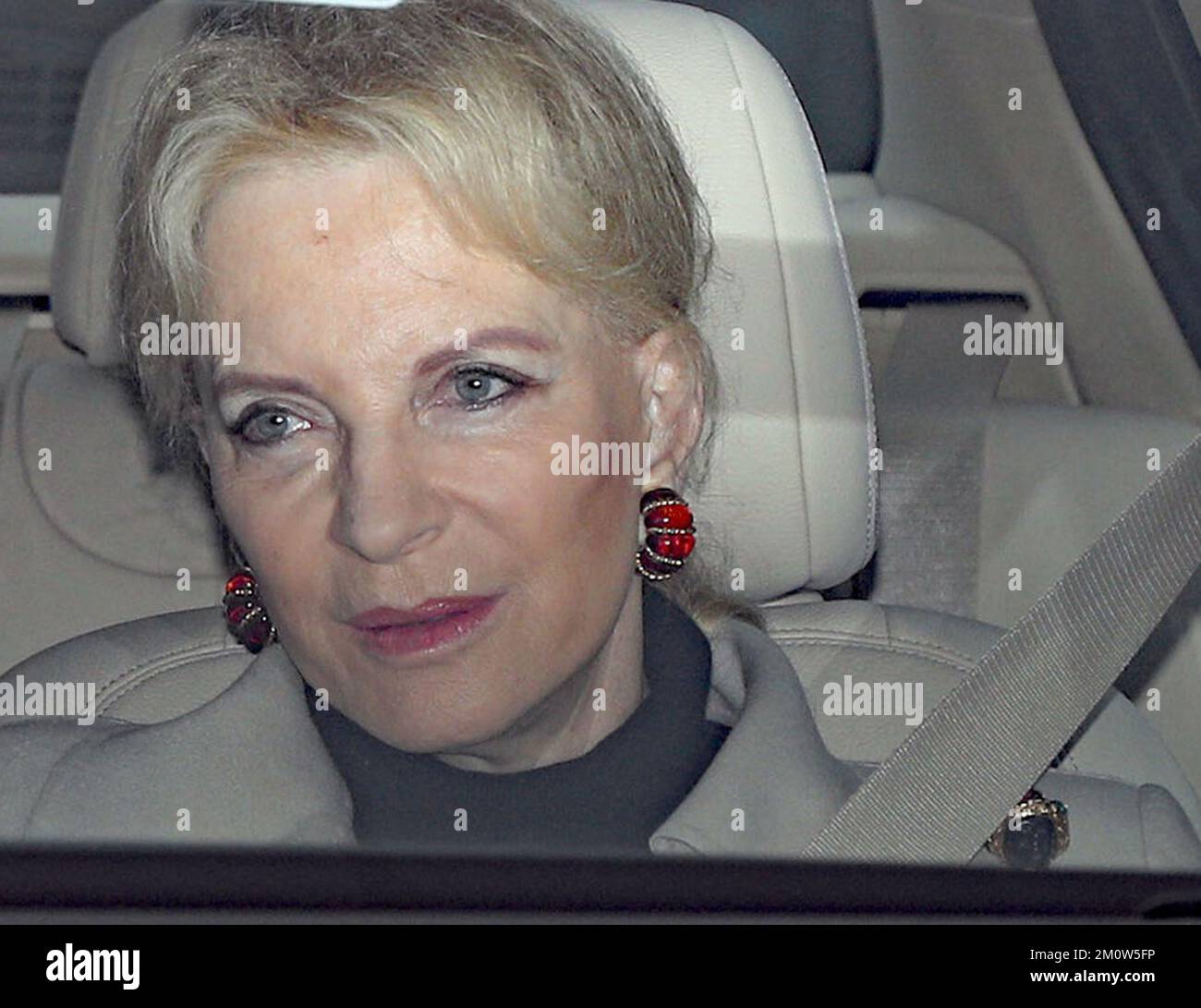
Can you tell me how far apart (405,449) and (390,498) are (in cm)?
3

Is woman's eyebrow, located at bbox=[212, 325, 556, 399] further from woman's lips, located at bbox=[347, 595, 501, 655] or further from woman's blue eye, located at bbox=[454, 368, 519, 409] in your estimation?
woman's lips, located at bbox=[347, 595, 501, 655]

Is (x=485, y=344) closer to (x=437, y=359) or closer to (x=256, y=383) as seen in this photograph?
(x=437, y=359)

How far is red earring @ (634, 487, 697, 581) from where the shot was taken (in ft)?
5.23

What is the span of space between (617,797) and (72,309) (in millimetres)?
898

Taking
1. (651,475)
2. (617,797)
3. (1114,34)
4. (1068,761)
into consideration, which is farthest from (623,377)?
(1114,34)

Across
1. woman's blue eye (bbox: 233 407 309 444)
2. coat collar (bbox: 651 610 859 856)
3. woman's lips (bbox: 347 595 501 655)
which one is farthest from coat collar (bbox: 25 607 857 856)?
woman's blue eye (bbox: 233 407 309 444)

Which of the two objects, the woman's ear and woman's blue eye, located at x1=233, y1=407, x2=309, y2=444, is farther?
the woman's ear

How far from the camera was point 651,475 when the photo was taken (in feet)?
5.24

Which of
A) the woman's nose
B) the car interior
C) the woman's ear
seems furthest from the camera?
the car interior

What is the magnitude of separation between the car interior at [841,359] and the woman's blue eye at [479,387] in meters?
0.35

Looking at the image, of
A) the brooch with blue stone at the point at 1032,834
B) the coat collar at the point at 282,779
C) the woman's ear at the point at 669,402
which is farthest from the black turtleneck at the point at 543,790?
the brooch with blue stone at the point at 1032,834

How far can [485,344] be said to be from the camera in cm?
140
